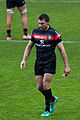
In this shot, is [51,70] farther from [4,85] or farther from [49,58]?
[4,85]

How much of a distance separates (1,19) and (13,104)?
500 inches

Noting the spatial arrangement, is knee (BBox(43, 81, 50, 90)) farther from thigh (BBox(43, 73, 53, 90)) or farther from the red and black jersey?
the red and black jersey

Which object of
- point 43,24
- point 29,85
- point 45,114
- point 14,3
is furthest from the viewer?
point 14,3

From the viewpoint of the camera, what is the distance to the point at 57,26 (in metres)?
18.9

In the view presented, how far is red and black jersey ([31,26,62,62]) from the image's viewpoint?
7992mm

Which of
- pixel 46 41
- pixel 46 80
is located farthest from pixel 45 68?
pixel 46 41

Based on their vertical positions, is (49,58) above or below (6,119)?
above

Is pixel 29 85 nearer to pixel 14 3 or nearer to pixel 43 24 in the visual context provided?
pixel 43 24

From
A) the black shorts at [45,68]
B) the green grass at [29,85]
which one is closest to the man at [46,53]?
the black shorts at [45,68]

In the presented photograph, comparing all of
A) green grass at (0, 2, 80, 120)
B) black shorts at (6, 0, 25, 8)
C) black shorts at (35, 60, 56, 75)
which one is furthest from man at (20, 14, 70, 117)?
black shorts at (6, 0, 25, 8)

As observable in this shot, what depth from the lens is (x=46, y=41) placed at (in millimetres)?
7980

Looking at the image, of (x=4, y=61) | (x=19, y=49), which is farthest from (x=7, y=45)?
(x=4, y=61)

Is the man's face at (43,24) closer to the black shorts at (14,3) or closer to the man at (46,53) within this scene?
the man at (46,53)

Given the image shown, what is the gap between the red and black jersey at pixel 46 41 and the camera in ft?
26.2
